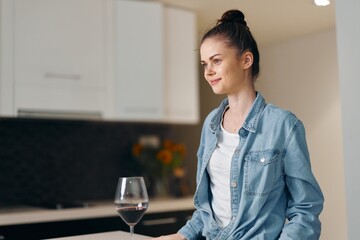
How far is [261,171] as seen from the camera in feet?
4.19

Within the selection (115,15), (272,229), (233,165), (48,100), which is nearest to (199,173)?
(233,165)

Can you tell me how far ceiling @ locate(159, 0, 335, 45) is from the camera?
10.2 feet

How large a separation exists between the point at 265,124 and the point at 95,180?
2.35 meters

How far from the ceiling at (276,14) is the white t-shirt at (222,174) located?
1.88 metres

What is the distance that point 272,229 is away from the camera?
1.27m

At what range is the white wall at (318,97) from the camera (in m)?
3.21

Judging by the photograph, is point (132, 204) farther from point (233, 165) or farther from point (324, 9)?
point (324, 9)

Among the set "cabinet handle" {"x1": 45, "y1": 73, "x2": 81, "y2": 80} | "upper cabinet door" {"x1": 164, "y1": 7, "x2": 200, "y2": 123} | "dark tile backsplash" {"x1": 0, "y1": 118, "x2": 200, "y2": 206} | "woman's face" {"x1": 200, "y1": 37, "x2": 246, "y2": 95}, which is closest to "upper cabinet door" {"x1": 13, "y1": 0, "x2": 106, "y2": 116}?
"cabinet handle" {"x1": 45, "y1": 73, "x2": 81, "y2": 80}

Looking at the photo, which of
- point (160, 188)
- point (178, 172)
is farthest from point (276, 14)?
point (160, 188)

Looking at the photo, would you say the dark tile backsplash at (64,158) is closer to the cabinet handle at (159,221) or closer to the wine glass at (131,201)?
the cabinet handle at (159,221)

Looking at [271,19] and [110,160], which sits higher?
[271,19]

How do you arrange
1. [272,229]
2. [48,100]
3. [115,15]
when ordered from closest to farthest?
[272,229], [48,100], [115,15]

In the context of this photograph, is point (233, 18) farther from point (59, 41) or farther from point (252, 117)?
point (59, 41)

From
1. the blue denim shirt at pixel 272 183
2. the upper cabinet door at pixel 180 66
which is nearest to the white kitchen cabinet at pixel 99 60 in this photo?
the upper cabinet door at pixel 180 66
